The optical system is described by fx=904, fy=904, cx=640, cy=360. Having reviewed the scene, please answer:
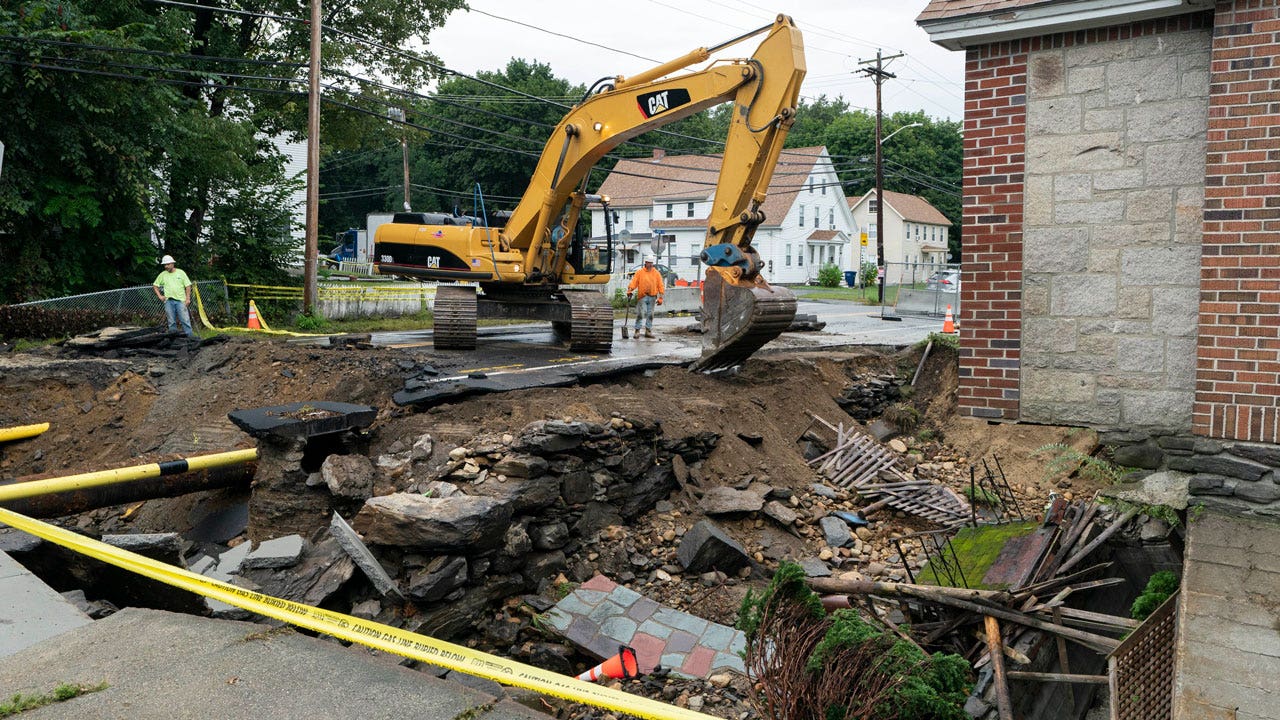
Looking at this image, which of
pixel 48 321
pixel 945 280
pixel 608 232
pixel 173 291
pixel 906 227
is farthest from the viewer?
pixel 906 227

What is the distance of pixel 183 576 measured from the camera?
4992mm

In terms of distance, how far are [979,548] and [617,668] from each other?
107 inches

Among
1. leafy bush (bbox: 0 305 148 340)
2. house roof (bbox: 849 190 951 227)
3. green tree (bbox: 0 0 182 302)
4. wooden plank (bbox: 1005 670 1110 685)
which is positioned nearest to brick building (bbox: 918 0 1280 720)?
wooden plank (bbox: 1005 670 1110 685)

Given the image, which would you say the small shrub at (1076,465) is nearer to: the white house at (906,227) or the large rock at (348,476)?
the large rock at (348,476)

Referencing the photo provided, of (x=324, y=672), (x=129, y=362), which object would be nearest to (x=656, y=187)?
(x=129, y=362)

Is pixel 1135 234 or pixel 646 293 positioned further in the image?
pixel 646 293

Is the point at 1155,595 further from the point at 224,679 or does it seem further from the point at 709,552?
the point at 224,679

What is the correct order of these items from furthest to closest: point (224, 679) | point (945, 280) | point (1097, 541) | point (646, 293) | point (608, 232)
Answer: point (945, 280), point (646, 293), point (608, 232), point (1097, 541), point (224, 679)

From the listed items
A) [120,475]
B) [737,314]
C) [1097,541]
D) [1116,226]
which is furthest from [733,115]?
[120,475]

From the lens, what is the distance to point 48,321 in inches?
598

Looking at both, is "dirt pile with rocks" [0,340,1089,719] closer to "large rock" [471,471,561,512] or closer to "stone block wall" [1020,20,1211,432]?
"large rock" [471,471,561,512]

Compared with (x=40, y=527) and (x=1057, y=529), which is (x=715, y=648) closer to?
(x=1057, y=529)

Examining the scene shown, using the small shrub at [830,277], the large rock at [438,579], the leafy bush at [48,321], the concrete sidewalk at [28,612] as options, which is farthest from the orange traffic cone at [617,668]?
the small shrub at [830,277]

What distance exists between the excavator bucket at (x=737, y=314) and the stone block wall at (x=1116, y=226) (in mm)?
3376
